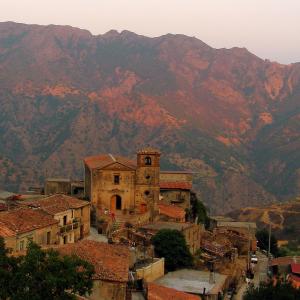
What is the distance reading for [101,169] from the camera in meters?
51.7

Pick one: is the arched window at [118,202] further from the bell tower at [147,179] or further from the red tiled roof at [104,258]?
the red tiled roof at [104,258]

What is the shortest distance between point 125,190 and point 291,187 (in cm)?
13470

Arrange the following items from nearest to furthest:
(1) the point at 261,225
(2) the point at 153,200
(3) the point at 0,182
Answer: (2) the point at 153,200
(1) the point at 261,225
(3) the point at 0,182

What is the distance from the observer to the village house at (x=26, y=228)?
32.3m

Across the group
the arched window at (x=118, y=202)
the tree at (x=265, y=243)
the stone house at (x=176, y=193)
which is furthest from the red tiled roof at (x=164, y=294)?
the tree at (x=265, y=243)

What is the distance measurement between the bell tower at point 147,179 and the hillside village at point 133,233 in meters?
0.08

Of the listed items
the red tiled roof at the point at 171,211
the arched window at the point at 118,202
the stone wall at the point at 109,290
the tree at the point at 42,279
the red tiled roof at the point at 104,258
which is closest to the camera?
the tree at the point at 42,279

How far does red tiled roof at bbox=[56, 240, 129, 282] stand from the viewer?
88.5ft

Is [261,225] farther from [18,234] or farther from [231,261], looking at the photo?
[18,234]

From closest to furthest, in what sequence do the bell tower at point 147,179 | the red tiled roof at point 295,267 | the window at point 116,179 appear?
1. the red tiled roof at point 295,267
2. the bell tower at point 147,179
3. the window at point 116,179

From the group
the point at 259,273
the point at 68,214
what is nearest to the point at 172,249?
the point at 68,214

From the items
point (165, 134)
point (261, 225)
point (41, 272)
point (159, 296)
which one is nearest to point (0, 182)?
point (261, 225)

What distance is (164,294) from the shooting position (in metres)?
29.0

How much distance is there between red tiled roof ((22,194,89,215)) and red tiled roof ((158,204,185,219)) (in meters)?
8.69
